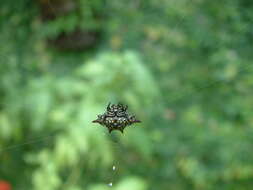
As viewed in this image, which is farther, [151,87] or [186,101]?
[186,101]

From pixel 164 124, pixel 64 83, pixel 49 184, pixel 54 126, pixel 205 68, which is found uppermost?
pixel 205 68

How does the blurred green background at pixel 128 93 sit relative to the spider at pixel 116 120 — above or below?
above

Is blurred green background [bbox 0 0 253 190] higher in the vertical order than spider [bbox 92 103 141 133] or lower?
higher

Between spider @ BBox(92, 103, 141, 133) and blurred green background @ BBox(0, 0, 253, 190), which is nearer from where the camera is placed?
spider @ BBox(92, 103, 141, 133)

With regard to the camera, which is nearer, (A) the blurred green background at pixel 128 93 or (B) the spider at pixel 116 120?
(B) the spider at pixel 116 120

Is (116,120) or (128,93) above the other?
(128,93)

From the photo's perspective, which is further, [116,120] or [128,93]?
[128,93]

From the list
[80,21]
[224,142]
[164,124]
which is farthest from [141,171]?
[80,21]

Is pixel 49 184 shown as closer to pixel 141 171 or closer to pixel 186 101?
pixel 141 171
